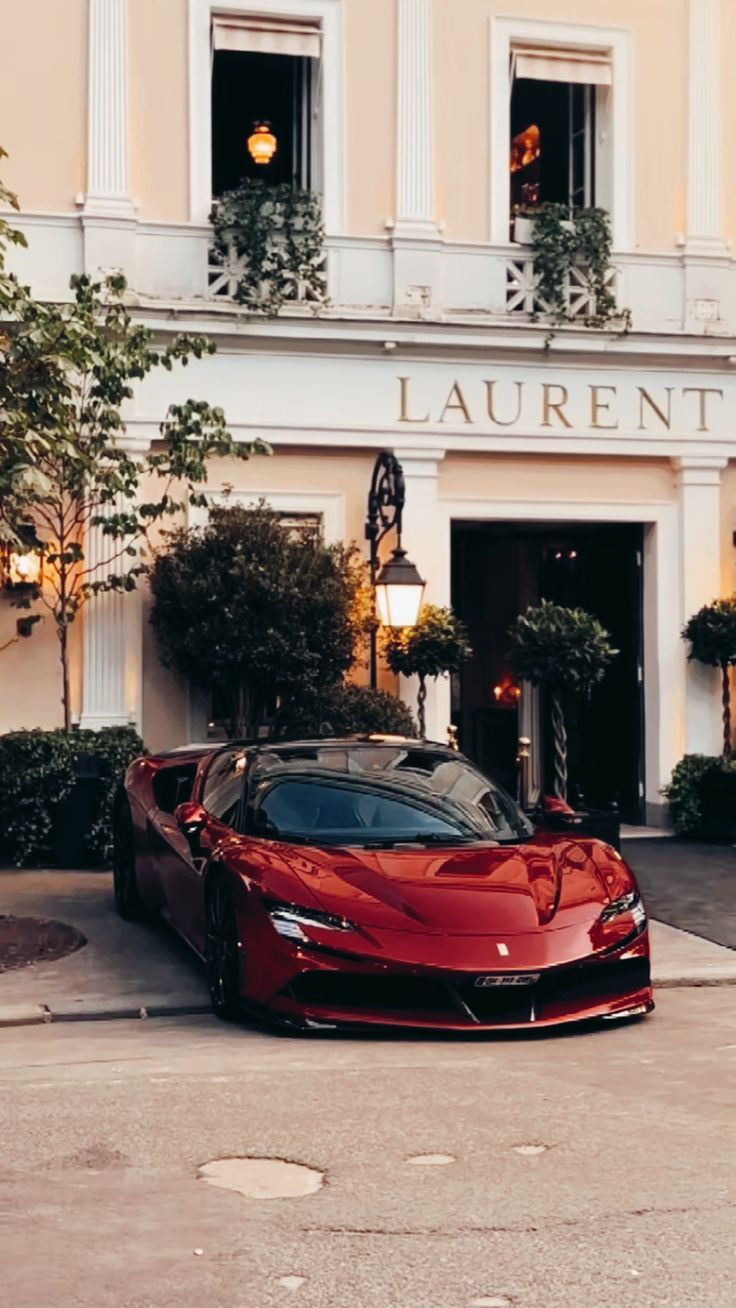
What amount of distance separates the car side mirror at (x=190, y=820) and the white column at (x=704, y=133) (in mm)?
9641

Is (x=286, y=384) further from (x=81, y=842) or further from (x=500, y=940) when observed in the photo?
(x=500, y=940)

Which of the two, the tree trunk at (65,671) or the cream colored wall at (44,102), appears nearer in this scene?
the tree trunk at (65,671)

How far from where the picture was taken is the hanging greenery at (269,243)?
1565cm

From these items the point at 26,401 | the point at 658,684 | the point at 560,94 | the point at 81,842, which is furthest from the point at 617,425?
the point at 26,401

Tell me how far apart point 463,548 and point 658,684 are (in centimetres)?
416

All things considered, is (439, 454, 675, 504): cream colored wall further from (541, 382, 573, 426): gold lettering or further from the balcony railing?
the balcony railing

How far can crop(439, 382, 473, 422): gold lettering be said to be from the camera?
1622cm

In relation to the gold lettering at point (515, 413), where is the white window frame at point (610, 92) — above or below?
above

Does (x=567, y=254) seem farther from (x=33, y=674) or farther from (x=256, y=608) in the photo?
(x=33, y=674)

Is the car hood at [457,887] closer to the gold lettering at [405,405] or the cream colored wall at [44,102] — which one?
the gold lettering at [405,405]

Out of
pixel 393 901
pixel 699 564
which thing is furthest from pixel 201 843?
pixel 699 564

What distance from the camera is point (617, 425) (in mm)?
16719

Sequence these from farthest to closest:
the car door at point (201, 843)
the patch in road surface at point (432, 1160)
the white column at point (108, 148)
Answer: the white column at point (108, 148)
the car door at point (201, 843)
the patch in road surface at point (432, 1160)

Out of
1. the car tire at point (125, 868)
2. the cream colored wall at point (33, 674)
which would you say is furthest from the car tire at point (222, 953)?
the cream colored wall at point (33, 674)
